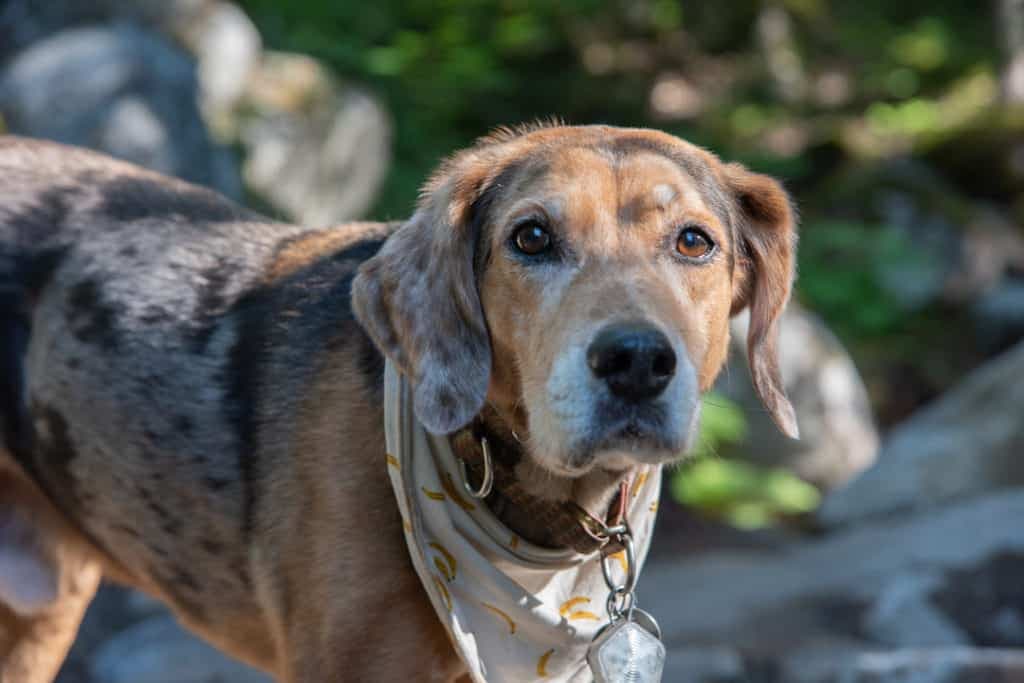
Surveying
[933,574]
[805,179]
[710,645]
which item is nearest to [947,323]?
[805,179]

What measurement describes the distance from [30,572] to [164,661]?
149 cm

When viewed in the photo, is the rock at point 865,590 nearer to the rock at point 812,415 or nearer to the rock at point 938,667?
the rock at point 938,667

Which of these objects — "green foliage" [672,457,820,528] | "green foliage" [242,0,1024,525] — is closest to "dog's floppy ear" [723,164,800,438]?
"green foliage" [672,457,820,528]

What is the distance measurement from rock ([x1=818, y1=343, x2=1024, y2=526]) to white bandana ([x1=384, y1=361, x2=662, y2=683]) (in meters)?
4.12

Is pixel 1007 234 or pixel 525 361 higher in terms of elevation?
pixel 525 361

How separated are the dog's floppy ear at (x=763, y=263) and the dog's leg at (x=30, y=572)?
6.90 feet

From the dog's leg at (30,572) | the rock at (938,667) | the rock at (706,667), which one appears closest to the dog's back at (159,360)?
the dog's leg at (30,572)

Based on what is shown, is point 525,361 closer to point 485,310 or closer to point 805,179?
point 485,310

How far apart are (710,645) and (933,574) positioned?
1.14 metres

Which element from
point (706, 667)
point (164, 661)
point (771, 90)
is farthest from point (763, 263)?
point (771, 90)

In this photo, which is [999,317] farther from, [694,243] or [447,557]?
[447,557]

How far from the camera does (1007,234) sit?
38.5ft

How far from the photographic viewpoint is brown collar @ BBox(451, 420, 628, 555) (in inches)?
127

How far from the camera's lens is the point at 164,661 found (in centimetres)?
524
